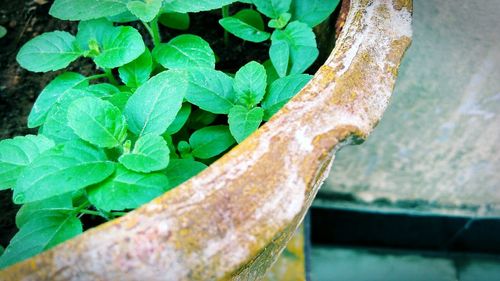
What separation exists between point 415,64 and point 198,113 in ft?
1.63

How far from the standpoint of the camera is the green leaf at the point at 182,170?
0.60 m

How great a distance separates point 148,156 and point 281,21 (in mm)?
297

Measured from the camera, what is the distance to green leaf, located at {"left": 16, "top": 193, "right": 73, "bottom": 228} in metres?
0.60

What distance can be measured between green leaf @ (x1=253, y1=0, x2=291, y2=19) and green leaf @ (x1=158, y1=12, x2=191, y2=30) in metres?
0.13

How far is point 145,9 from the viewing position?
0.63 meters

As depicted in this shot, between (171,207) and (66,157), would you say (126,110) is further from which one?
(171,207)

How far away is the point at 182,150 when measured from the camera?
670mm

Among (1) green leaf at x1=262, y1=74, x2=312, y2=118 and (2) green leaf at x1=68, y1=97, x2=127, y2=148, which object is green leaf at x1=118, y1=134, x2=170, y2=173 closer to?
(2) green leaf at x1=68, y1=97, x2=127, y2=148

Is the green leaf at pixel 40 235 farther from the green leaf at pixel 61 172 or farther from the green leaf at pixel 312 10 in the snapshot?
the green leaf at pixel 312 10

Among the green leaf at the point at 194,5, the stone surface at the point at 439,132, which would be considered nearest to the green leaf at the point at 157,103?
the green leaf at the point at 194,5

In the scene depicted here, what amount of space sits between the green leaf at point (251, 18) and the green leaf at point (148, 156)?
0.99 feet

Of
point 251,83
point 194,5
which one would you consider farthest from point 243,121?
point 194,5

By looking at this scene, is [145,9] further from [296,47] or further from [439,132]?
[439,132]

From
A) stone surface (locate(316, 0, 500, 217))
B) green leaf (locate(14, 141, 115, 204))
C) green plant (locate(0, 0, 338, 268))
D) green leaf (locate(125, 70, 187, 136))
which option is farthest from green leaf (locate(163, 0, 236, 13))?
stone surface (locate(316, 0, 500, 217))
